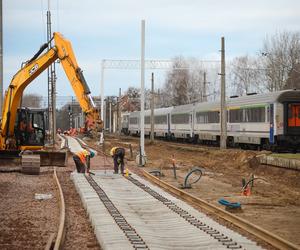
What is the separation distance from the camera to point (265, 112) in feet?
105

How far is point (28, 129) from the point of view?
2658cm

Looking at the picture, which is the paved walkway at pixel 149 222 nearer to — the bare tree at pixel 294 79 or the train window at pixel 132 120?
the bare tree at pixel 294 79

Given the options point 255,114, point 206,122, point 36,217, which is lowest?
point 36,217

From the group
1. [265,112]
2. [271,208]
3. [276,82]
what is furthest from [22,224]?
[276,82]

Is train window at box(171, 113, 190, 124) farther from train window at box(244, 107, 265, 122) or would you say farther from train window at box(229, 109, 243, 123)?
train window at box(244, 107, 265, 122)

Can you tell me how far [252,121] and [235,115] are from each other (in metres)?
4.01

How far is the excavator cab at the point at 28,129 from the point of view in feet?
86.5

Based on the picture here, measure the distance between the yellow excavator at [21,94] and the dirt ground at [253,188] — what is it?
17.0 ft

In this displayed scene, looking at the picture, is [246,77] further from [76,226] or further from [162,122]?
[76,226]

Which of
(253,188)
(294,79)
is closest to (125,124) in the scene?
(294,79)

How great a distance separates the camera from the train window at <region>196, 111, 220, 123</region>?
142ft

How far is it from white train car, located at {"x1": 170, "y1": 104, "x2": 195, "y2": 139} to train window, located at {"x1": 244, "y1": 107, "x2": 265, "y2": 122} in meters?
16.0

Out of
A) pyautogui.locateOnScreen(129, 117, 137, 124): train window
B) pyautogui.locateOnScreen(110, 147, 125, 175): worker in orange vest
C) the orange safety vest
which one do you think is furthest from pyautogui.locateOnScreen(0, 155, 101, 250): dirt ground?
pyautogui.locateOnScreen(129, 117, 137, 124): train window

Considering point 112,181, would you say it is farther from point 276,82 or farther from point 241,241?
point 276,82
